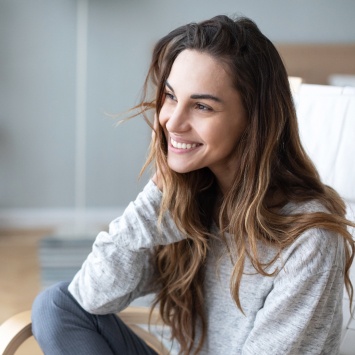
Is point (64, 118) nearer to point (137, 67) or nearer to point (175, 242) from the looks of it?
point (137, 67)

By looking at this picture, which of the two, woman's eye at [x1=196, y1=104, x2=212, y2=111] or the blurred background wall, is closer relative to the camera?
woman's eye at [x1=196, y1=104, x2=212, y2=111]

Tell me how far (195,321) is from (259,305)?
0.22 m

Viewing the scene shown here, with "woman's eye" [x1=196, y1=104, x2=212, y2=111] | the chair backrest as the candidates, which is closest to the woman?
"woman's eye" [x1=196, y1=104, x2=212, y2=111]

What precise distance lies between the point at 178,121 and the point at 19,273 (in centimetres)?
192

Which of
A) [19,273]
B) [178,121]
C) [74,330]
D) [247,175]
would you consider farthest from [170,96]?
[19,273]

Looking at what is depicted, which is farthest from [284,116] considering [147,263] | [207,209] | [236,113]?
[147,263]

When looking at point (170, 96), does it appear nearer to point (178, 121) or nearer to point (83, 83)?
Result: point (178, 121)

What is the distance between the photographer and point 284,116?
1264mm

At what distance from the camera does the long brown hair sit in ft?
4.05

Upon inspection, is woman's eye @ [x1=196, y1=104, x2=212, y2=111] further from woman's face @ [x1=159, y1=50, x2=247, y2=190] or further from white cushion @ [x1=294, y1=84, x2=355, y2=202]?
white cushion @ [x1=294, y1=84, x2=355, y2=202]

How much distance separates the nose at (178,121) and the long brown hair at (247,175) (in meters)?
0.09

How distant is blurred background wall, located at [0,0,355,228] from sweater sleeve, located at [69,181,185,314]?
5.98 ft

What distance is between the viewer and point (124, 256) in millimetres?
1450

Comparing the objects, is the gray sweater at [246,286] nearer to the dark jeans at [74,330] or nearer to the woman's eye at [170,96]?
the dark jeans at [74,330]
